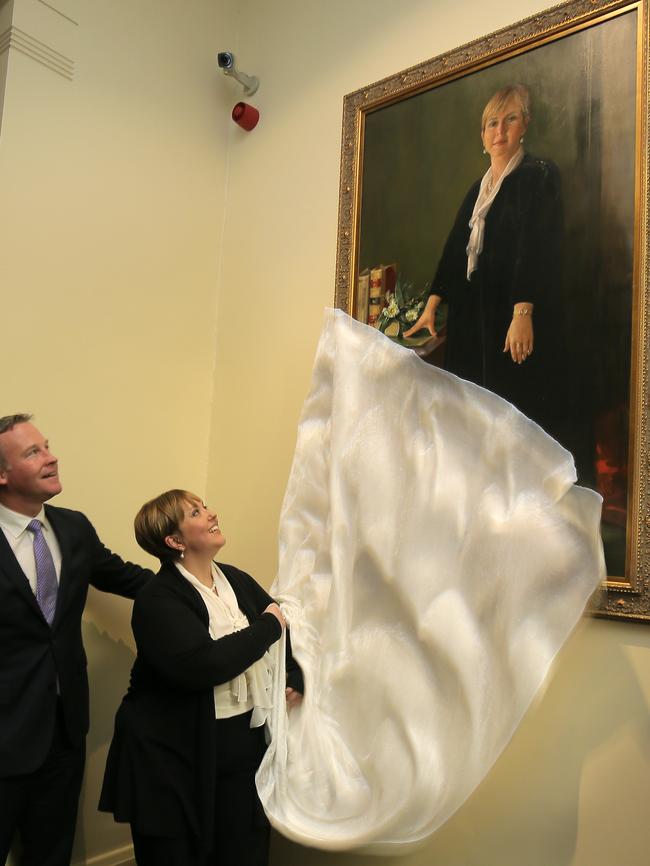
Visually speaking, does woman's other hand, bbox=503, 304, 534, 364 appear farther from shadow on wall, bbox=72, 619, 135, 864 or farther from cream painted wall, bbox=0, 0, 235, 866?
shadow on wall, bbox=72, 619, 135, 864

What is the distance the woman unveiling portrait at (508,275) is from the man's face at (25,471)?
58.3 inches

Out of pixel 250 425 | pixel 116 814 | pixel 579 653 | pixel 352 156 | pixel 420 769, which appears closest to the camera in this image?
pixel 420 769

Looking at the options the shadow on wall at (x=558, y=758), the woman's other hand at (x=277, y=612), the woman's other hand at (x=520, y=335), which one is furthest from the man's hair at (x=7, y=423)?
the shadow on wall at (x=558, y=758)

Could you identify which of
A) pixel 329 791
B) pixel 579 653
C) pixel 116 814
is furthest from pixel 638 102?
pixel 116 814

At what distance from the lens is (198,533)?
8.16 feet

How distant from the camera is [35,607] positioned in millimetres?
2518

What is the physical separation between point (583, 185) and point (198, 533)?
1744mm

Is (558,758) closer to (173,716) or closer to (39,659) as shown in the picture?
(173,716)

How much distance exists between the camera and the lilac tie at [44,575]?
8.46 ft

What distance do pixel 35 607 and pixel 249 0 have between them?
3289 millimetres

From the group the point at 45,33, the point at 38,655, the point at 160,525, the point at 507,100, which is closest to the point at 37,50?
the point at 45,33

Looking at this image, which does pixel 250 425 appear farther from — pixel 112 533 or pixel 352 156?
pixel 352 156

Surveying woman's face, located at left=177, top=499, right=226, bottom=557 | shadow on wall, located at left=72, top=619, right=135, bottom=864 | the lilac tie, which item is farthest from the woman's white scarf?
shadow on wall, located at left=72, top=619, right=135, bottom=864

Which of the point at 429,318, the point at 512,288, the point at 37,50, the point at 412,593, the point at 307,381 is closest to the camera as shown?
the point at 412,593
